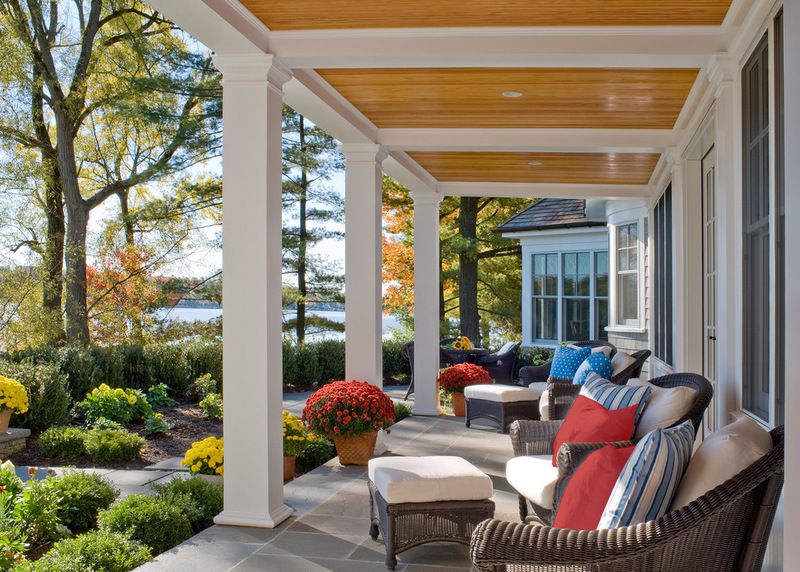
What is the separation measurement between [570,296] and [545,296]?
0.59m

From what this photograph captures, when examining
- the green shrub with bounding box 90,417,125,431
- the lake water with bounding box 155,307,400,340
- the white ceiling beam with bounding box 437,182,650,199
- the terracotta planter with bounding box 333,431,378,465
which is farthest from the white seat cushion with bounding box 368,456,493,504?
the lake water with bounding box 155,307,400,340

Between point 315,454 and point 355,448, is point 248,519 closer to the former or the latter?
point 355,448

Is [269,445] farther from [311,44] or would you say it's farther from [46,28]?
[46,28]

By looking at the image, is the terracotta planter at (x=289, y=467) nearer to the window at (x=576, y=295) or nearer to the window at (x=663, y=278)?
the window at (x=663, y=278)

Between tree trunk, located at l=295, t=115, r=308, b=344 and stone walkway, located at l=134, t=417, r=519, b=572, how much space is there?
33.8 feet

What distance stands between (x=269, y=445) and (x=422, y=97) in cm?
282

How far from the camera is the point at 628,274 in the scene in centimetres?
1163

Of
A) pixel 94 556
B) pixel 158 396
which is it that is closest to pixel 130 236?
pixel 158 396

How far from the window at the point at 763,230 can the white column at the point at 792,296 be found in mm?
1610

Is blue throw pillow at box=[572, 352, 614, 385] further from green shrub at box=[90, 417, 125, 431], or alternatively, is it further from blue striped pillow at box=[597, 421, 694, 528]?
blue striped pillow at box=[597, 421, 694, 528]

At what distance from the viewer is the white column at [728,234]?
4.18 metres

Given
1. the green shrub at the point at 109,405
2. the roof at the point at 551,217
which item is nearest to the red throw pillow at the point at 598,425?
the green shrub at the point at 109,405

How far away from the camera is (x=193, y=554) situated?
4066 mm

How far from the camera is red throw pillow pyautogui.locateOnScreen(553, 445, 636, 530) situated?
271 cm
